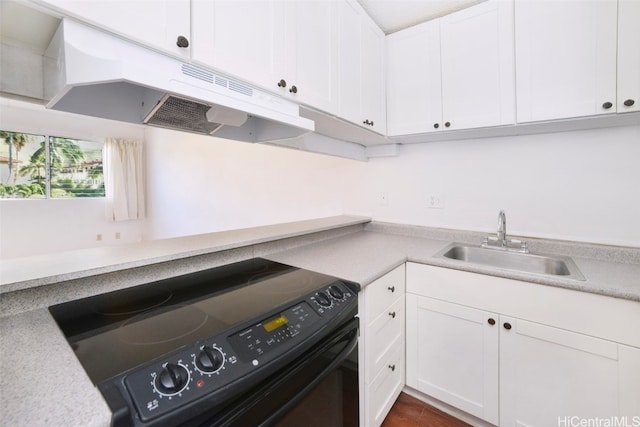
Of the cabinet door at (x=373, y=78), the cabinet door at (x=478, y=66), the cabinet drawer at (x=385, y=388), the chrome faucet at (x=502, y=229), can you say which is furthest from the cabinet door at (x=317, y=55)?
the cabinet drawer at (x=385, y=388)

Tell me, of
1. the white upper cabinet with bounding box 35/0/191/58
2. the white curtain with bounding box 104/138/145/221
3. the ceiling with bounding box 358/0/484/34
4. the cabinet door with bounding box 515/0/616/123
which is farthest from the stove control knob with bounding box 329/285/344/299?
the white curtain with bounding box 104/138/145/221

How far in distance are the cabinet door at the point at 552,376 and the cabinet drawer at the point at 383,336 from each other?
0.47 meters

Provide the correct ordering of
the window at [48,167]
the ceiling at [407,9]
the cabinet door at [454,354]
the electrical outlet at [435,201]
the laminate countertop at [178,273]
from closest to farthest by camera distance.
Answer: the laminate countertop at [178,273] < the cabinet door at [454,354] < the ceiling at [407,9] < the electrical outlet at [435,201] < the window at [48,167]

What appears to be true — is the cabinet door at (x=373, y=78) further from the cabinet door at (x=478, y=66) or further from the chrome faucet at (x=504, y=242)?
the chrome faucet at (x=504, y=242)

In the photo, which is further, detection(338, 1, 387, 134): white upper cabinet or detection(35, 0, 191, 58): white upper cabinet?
detection(338, 1, 387, 134): white upper cabinet

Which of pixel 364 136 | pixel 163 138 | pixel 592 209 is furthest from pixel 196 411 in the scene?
pixel 163 138

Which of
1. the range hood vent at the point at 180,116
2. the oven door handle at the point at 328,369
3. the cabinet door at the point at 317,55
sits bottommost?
the oven door handle at the point at 328,369

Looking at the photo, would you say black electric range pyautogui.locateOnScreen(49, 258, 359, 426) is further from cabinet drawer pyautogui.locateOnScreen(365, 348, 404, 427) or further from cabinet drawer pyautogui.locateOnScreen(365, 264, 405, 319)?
cabinet drawer pyautogui.locateOnScreen(365, 348, 404, 427)

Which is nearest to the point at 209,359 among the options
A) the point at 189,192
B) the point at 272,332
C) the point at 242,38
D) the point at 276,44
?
the point at 272,332

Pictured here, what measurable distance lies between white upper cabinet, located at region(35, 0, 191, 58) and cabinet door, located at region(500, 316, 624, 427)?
5.56 ft

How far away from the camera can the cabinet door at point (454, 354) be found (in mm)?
1271

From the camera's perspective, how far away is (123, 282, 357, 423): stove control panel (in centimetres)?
48

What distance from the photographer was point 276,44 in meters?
1.10

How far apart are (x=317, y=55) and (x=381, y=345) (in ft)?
4.73
